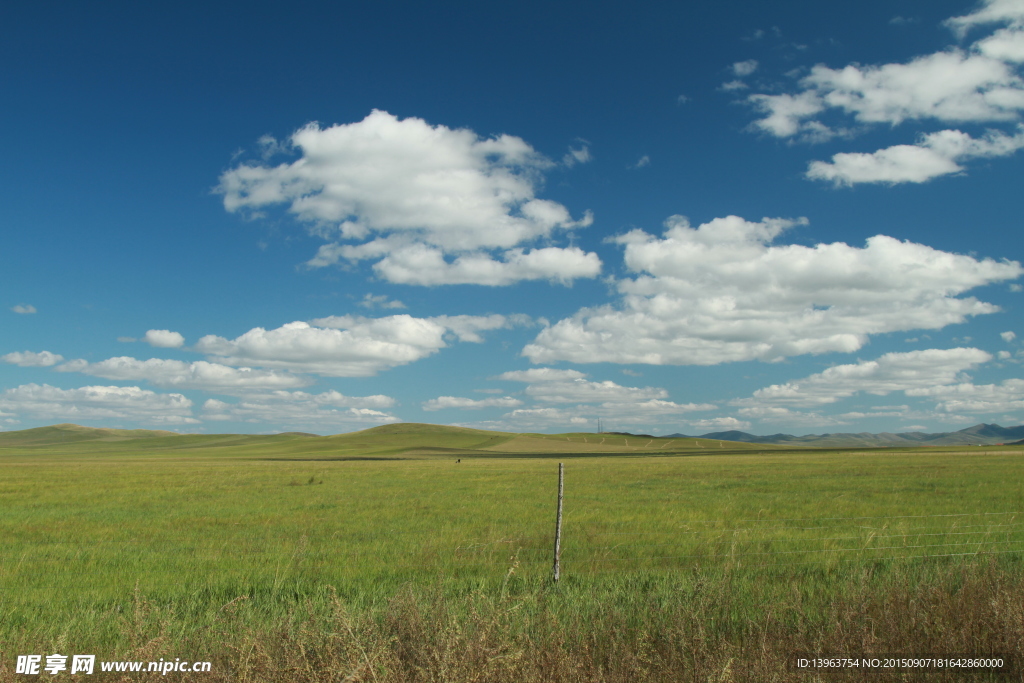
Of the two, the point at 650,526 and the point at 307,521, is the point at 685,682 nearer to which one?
the point at 650,526

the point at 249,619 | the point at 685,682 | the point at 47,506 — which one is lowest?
the point at 47,506

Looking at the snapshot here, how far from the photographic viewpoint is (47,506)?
2511cm

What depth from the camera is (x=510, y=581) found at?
10656 millimetres

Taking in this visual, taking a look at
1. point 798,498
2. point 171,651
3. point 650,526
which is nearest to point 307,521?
point 650,526

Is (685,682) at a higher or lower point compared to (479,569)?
higher

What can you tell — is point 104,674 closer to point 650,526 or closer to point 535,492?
point 650,526

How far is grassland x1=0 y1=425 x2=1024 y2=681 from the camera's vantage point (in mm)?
5629

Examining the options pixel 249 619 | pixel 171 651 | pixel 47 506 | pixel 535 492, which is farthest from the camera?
pixel 535 492

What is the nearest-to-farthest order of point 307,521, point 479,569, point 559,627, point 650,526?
1. point 559,627
2. point 479,569
3. point 650,526
4. point 307,521

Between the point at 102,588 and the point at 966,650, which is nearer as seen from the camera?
the point at 966,650

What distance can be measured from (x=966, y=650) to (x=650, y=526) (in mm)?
12048

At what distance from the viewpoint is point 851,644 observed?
591cm

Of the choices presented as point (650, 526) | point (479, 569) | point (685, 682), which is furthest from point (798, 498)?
point (685, 682)

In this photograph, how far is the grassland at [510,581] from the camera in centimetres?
563
